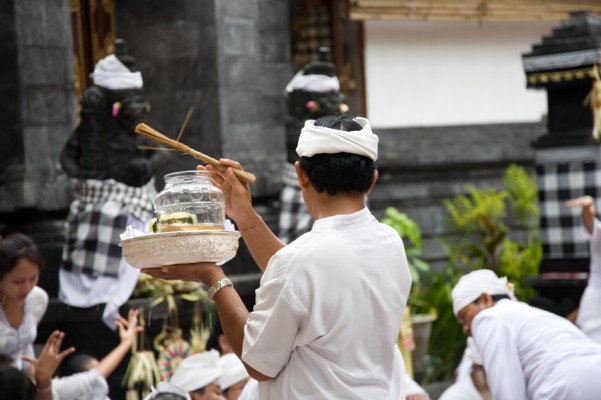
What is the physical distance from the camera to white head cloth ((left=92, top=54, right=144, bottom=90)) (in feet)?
29.1

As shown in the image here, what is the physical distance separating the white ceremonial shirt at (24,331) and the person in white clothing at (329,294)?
3.05 m

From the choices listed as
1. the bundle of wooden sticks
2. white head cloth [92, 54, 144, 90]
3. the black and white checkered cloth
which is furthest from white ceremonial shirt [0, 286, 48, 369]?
the black and white checkered cloth

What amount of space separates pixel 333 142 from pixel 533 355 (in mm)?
3061

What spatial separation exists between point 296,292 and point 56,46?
19.8ft

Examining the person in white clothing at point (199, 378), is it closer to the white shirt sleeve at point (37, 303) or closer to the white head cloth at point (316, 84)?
the white shirt sleeve at point (37, 303)

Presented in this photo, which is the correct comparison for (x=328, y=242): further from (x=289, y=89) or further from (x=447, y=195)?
(x=447, y=195)

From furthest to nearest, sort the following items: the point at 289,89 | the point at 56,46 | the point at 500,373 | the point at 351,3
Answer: the point at 351,3
the point at 289,89
the point at 56,46
the point at 500,373

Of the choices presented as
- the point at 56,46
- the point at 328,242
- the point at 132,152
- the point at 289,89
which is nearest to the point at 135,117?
the point at 132,152

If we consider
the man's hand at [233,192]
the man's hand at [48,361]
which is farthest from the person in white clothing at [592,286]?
the man's hand at [233,192]

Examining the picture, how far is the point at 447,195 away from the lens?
14508mm

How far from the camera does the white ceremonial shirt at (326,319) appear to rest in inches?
166

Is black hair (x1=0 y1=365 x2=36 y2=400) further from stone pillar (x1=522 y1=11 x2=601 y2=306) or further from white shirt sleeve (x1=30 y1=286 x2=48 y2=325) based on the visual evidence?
stone pillar (x1=522 y1=11 x2=601 y2=306)

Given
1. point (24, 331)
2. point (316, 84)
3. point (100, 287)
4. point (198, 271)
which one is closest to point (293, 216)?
point (316, 84)

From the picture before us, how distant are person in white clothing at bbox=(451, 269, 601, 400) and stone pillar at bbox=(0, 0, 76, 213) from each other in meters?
3.98
